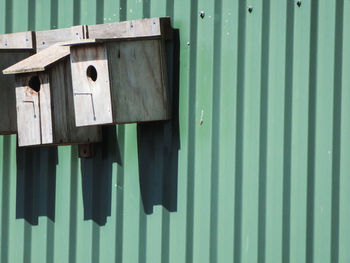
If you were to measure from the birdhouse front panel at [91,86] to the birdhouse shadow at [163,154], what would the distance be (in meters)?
0.50

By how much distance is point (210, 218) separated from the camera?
16.4 ft

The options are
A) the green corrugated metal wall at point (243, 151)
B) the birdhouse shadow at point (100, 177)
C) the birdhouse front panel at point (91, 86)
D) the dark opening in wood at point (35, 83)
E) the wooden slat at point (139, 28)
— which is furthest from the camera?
the birdhouse shadow at point (100, 177)

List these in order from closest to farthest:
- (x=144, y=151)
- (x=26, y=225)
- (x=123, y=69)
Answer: (x=123, y=69)
(x=144, y=151)
(x=26, y=225)

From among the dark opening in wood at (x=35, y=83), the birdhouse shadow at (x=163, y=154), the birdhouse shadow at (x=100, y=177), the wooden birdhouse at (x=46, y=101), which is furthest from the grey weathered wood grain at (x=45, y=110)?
the birdhouse shadow at (x=163, y=154)

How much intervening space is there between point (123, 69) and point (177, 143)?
1.96ft

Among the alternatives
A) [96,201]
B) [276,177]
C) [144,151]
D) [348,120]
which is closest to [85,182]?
[96,201]

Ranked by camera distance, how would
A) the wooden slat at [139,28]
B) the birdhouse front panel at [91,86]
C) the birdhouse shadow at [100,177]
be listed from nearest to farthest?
the birdhouse front panel at [91,86]
the wooden slat at [139,28]
the birdhouse shadow at [100,177]

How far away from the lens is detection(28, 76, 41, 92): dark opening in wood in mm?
5180

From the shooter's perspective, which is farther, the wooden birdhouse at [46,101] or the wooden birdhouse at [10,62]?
the wooden birdhouse at [10,62]

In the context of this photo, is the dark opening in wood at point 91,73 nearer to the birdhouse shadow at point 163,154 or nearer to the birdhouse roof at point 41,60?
the birdhouse roof at point 41,60

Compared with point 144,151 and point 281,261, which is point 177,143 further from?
point 281,261

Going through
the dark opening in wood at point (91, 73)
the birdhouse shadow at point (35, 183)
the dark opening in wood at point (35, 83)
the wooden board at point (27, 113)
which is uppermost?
the dark opening in wood at point (91, 73)

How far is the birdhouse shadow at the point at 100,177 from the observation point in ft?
17.5

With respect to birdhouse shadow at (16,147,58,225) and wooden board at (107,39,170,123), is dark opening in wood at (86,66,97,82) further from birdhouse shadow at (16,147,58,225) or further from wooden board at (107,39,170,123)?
birdhouse shadow at (16,147,58,225)
